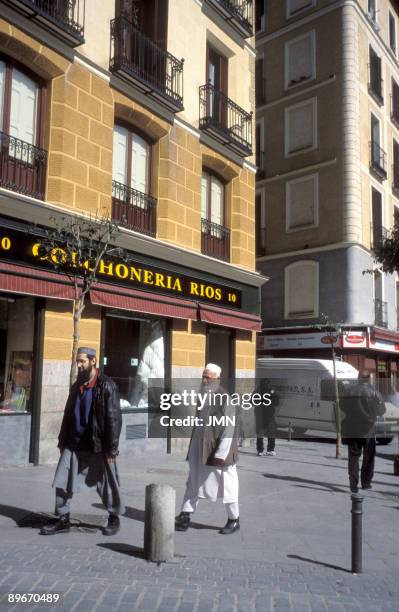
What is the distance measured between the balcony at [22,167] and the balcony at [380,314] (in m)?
16.8

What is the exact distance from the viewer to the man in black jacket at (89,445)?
6.10m

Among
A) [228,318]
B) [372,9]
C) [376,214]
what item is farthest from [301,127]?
[228,318]

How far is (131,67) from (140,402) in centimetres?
714

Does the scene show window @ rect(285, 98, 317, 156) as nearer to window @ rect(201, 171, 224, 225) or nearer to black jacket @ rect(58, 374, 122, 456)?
window @ rect(201, 171, 224, 225)

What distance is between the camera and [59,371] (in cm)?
1107

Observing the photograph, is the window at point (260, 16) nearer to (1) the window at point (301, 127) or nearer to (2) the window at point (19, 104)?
(1) the window at point (301, 127)

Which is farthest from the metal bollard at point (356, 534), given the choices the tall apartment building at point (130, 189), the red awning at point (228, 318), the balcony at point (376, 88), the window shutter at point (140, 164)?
the balcony at point (376, 88)

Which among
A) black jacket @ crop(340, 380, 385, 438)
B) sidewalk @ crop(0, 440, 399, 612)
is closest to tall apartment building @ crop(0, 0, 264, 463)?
sidewalk @ crop(0, 440, 399, 612)

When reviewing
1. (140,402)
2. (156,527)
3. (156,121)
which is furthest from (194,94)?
(156,527)

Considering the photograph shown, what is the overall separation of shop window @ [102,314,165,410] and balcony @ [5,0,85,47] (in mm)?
5402

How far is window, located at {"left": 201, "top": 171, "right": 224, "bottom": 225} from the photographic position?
1562 centimetres

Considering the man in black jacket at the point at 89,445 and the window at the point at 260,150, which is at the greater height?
the window at the point at 260,150

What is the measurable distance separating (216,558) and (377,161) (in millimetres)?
23167

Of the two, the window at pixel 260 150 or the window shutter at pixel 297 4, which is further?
the window at pixel 260 150
